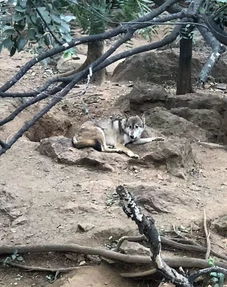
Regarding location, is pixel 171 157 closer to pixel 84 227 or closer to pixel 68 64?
pixel 84 227

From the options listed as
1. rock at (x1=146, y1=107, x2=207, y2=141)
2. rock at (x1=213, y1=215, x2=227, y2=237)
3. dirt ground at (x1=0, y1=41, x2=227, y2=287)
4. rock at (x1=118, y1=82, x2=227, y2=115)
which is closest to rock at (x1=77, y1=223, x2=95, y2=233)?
dirt ground at (x1=0, y1=41, x2=227, y2=287)

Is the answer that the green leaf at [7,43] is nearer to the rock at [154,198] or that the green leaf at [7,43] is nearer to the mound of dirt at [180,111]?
the rock at [154,198]

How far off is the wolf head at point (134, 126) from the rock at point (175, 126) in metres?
0.23

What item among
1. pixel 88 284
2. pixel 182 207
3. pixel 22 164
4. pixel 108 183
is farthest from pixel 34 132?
pixel 88 284

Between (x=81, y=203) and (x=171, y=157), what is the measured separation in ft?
4.43

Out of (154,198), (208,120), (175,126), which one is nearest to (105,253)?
(154,198)

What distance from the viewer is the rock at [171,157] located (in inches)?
236

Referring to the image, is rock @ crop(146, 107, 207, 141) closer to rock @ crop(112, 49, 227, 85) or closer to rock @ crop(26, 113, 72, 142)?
rock @ crop(26, 113, 72, 142)

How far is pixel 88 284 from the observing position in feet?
13.4

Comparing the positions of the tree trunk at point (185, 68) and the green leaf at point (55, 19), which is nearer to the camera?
the green leaf at point (55, 19)

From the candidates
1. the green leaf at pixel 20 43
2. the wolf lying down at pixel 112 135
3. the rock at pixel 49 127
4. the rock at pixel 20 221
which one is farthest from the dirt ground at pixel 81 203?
the green leaf at pixel 20 43

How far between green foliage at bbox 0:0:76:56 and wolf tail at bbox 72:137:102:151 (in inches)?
131

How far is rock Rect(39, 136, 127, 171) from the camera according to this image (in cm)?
596

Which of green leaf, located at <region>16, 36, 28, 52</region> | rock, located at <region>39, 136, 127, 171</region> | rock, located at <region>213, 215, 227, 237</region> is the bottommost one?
rock, located at <region>39, 136, 127, 171</region>
